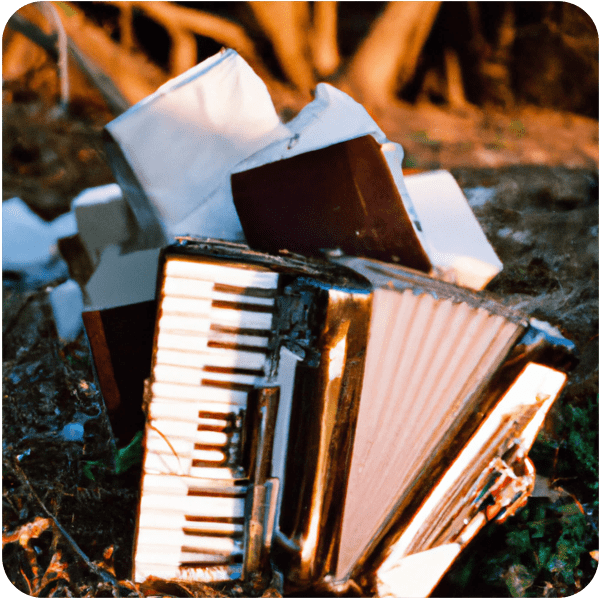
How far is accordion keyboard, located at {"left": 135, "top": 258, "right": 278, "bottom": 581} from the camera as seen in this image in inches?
47.7

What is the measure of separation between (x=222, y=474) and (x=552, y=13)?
9.01 ft

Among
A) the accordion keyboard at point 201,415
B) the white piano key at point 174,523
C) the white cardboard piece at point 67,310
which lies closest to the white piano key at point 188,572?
the accordion keyboard at point 201,415

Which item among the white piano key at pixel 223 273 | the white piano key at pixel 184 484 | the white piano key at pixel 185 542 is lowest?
the white piano key at pixel 185 542

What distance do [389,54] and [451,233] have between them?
48.7 inches

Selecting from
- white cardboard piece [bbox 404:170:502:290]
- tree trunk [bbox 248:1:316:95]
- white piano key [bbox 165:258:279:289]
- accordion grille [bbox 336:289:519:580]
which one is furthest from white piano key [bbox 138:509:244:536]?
tree trunk [bbox 248:1:316:95]

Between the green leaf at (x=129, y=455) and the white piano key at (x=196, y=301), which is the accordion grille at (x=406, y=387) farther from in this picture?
the green leaf at (x=129, y=455)

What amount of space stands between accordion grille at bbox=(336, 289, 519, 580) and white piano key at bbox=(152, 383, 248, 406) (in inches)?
14.4

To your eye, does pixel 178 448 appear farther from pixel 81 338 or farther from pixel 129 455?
pixel 81 338

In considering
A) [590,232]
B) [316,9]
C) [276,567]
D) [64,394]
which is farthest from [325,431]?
[316,9]

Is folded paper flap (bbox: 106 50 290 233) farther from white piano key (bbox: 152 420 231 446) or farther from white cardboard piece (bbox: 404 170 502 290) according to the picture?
white piano key (bbox: 152 420 231 446)

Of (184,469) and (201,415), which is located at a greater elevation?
(201,415)

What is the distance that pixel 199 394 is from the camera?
1.25 metres

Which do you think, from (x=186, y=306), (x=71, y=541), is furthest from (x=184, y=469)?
(x=71, y=541)

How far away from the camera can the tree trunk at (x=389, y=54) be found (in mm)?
2181
